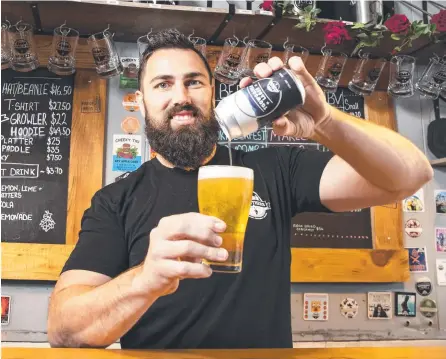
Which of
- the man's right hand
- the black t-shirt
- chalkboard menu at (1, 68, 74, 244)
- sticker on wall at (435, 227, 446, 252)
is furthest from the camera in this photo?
sticker on wall at (435, 227, 446, 252)

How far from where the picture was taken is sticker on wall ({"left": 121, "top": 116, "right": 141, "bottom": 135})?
2.93 m

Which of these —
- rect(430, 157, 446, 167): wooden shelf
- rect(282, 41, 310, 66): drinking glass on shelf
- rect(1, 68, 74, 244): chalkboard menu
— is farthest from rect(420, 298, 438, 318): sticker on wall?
rect(1, 68, 74, 244): chalkboard menu

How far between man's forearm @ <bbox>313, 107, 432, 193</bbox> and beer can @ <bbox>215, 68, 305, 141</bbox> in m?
0.14

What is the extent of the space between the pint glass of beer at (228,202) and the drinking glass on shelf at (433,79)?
7.56 ft

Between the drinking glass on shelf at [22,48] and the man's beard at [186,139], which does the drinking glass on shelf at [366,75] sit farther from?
the drinking glass on shelf at [22,48]

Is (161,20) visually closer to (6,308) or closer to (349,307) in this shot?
(6,308)

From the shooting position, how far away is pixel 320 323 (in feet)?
9.54

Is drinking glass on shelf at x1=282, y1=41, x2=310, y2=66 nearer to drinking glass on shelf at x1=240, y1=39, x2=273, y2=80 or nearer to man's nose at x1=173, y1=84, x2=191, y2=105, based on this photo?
drinking glass on shelf at x1=240, y1=39, x2=273, y2=80

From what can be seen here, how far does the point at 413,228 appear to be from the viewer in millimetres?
3139

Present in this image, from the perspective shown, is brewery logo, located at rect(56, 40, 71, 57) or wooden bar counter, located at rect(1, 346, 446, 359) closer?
wooden bar counter, located at rect(1, 346, 446, 359)

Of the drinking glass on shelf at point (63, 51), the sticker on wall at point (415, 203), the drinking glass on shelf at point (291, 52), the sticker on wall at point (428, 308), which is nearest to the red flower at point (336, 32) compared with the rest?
the drinking glass on shelf at point (291, 52)

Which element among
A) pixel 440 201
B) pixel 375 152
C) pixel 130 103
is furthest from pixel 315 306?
pixel 375 152

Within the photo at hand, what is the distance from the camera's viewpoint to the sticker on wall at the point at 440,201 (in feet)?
10.5

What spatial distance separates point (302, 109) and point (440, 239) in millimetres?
2476
